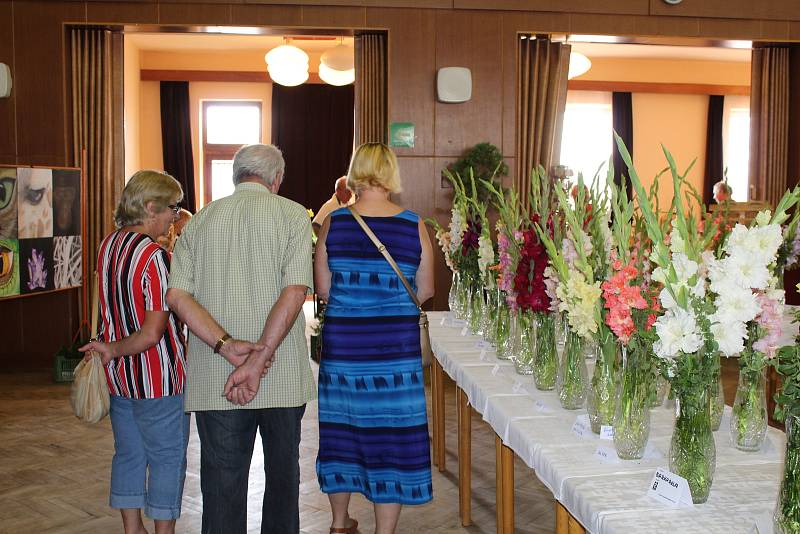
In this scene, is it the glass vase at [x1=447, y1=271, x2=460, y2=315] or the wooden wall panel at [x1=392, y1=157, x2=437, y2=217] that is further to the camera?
the wooden wall panel at [x1=392, y1=157, x2=437, y2=217]

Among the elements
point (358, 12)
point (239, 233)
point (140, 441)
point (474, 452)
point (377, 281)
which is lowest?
point (474, 452)

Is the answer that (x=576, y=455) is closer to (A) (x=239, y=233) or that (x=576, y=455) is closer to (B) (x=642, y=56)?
(A) (x=239, y=233)

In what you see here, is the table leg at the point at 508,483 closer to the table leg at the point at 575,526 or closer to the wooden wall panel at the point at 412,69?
the table leg at the point at 575,526

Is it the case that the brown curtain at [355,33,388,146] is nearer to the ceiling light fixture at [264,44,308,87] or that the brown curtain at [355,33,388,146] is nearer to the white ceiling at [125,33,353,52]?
the ceiling light fixture at [264,44,308,87]

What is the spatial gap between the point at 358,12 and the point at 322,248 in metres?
4.67

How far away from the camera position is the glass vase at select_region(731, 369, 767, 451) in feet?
6.75

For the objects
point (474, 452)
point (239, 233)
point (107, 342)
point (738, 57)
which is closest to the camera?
point (239, 233)

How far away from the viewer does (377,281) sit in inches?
114

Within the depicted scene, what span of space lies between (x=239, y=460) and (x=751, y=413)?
1.46 m

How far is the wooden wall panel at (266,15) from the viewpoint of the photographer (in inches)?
276

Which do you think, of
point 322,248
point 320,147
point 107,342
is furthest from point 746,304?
point 320,147

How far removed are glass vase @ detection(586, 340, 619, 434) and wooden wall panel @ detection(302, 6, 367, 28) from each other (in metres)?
5.57

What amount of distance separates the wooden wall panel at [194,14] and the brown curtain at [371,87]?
3.87ft

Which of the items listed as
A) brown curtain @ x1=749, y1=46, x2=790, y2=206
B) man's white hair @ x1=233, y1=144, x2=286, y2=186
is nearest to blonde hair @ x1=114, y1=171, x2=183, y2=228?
man's white hair @ x1=233, y1=144, x2=286, y2=186
